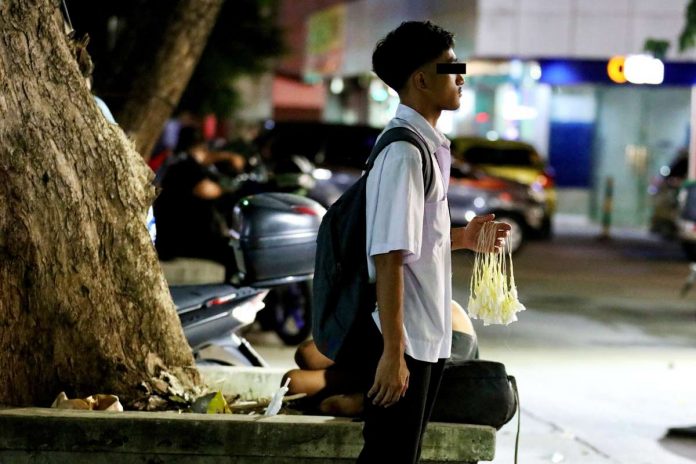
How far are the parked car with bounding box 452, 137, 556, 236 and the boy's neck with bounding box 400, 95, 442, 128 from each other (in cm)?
1909

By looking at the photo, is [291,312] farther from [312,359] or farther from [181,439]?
[181,439]

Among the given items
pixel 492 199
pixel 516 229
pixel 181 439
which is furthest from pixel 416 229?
pixel 516 229

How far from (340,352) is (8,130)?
5.44 ft

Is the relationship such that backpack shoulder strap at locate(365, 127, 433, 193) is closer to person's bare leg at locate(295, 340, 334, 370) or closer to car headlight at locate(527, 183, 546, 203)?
person's bare leg at locate(295, 340, 334, 370)

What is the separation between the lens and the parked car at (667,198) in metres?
21.1

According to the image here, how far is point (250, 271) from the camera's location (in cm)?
705

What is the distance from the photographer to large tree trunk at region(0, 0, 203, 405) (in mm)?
5008

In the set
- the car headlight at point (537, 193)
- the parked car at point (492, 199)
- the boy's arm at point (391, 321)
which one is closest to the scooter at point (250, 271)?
the boy's arm at point (391, 321)

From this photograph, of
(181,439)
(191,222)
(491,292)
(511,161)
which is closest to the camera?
(491,292)

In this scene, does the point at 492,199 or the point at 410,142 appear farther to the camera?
the point at 492,199

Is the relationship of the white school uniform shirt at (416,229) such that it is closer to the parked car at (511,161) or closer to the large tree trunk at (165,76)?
the large tree trunk at (165,76)

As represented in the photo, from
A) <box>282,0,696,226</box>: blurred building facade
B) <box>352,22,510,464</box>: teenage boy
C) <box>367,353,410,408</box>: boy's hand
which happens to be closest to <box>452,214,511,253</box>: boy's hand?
<box>352,22,510,464</box>: teenage boy

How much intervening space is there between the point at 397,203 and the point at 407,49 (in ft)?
1.68

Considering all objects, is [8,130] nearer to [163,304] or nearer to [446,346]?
[163,304]
